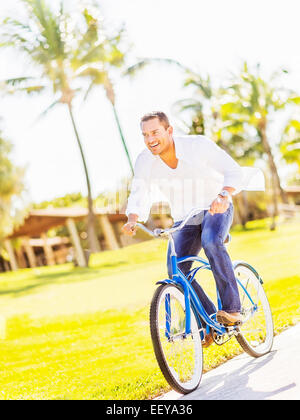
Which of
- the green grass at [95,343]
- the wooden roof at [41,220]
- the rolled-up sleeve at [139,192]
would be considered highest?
the rolled-up sleeve at [139,192]

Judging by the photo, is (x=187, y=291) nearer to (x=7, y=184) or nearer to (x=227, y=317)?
(x=227, y=317)

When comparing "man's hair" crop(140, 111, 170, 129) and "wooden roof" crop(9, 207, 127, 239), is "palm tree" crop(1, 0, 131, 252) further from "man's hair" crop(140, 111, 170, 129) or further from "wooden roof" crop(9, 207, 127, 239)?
"man's hair" crop(140, 111, 170, 129)

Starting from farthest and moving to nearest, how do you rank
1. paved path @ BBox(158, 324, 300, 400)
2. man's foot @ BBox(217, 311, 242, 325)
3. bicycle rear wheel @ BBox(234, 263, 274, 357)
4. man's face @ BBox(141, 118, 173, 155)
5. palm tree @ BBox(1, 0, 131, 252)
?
palm tree @ BBox(1, 0, 131, 252) → bicycle rear wheel @ BBox(234, 263, 274, 357) → man's foot @ BBox(217, 311, 242, 325) → man's face @ BBox(141, 118, 173, 155) → paved path @ BBox(158, 324, 300, 400)

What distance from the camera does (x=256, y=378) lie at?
3928 mm

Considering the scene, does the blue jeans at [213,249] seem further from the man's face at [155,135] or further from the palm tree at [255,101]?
the palm tree at [255,101]

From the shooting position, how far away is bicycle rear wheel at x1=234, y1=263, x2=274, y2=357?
4727 mm

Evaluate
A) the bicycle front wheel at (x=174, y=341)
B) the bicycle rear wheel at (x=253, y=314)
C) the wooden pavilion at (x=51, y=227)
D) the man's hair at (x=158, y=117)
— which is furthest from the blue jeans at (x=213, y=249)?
the wooden pavilion at (x=51, y=227)

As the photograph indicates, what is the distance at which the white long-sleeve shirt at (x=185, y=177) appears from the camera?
13.7ft

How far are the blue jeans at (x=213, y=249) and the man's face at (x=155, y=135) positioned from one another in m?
0.56

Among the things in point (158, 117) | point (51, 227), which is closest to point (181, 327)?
point (158, 117)

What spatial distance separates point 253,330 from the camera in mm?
4789

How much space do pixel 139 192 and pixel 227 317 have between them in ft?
3.36

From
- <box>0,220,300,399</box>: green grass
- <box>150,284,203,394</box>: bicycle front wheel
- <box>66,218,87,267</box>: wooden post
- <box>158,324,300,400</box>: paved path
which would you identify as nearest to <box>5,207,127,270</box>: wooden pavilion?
<box>66,218,87,267</box>: wooden post
